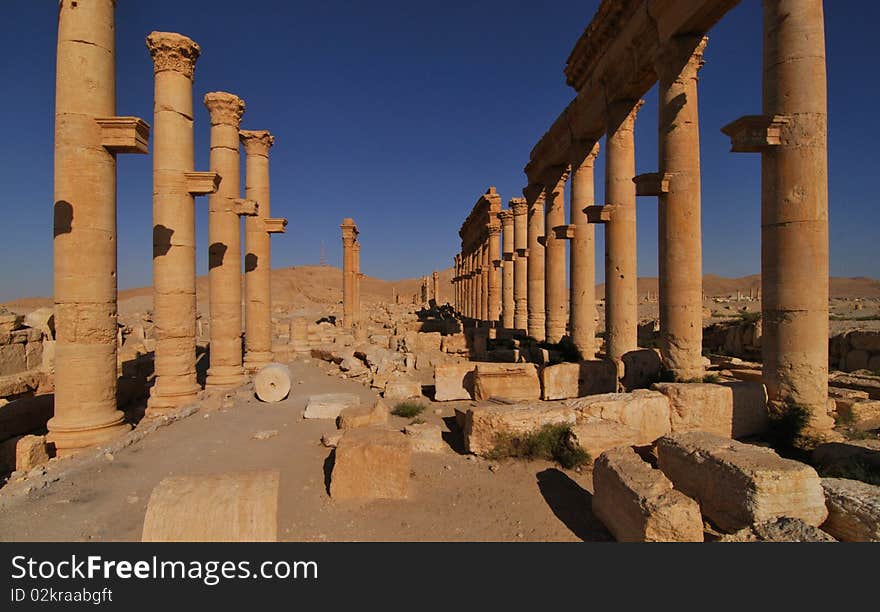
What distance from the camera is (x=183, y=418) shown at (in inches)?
382

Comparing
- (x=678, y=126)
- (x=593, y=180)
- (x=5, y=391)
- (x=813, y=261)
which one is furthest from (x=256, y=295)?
(x=813, y=261)

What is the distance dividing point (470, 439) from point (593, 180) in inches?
441

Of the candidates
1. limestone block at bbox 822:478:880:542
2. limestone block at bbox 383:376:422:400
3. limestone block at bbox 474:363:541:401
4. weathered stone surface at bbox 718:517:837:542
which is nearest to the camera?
weathered stone surface at bbox 718:517:837:542

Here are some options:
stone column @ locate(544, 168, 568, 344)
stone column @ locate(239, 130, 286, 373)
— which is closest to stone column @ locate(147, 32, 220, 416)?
stone column @ locate(239, 130, 286, 373)

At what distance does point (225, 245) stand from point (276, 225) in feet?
10.5

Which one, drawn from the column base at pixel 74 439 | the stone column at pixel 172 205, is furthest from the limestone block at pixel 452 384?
the column base at pixel 74 439

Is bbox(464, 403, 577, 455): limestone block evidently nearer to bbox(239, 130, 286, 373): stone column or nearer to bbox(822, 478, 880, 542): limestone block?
bbox(822, 478, 880, 542): limestone block

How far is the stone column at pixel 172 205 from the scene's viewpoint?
36.7 feet

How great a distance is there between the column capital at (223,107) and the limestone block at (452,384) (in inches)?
383

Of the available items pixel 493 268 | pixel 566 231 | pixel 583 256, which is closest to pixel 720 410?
pixel 583 256

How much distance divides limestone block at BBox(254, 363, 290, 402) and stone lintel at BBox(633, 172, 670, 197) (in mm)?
8732

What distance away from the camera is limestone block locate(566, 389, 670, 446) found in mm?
7195

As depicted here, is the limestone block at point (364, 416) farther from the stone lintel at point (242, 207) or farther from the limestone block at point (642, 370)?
the stone lintel at point (242, 207)
